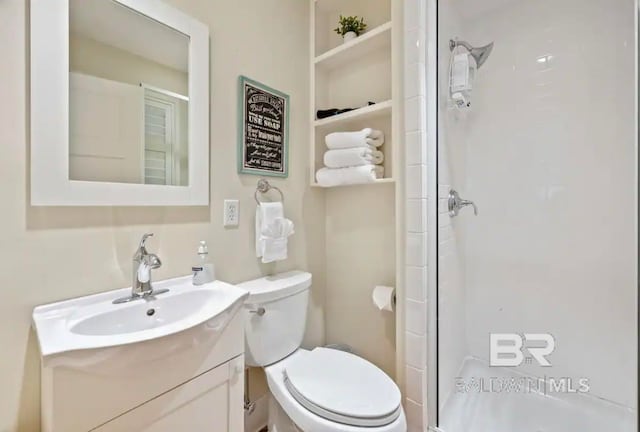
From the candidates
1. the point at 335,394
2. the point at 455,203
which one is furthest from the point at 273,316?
the point at 455,203

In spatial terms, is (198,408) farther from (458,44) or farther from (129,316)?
(458,44)

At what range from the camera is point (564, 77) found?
162cm

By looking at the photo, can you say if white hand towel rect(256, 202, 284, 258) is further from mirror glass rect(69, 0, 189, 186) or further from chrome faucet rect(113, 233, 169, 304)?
chrome faucet rect(113, 233, 169, 304)

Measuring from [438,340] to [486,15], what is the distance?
1.85m

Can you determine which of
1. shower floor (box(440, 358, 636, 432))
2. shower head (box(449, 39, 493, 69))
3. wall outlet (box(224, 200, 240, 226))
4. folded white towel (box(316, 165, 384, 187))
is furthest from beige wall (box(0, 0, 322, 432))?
shower head (box(449, 39, 493, 69))

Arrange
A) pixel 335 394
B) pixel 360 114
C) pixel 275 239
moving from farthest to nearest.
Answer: pixel 360 114 → pixel 275 239 → pixel 335 394

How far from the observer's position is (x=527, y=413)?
5.07 feet

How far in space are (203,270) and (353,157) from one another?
2.76 feet

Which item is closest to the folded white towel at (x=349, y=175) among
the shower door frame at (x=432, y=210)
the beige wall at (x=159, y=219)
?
the beige wall at (x=159, y=219)

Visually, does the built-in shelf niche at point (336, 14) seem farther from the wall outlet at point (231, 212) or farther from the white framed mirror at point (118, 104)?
the wall outlet at point (231, 212)

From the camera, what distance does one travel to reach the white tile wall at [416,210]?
1.31 metres

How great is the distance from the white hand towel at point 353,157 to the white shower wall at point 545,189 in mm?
331

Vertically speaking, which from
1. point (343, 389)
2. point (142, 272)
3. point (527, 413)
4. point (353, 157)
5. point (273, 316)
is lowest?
point (527, 413)

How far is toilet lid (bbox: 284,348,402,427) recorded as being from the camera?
3.25 ft
